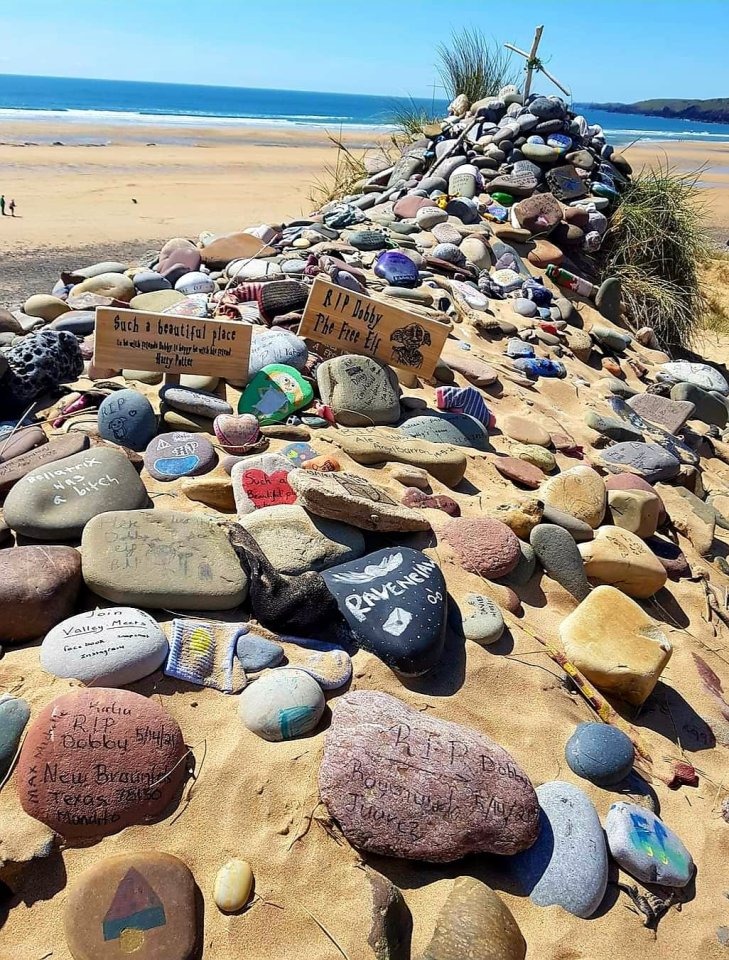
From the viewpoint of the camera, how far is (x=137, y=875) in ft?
4.87

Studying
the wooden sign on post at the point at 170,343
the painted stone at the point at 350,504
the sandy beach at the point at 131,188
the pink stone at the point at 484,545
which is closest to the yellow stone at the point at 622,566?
the pink stone at the point at 484,545

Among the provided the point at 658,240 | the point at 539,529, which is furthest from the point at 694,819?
the point at 658,240

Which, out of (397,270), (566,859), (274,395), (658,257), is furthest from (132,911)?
(658,257)

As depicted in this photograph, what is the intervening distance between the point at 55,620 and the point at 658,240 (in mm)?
7006

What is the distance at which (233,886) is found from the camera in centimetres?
152

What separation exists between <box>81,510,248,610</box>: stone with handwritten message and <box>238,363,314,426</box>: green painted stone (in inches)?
42.7

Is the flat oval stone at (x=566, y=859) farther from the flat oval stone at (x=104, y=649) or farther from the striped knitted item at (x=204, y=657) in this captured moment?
the flat oval stone at (x=104, y=649)

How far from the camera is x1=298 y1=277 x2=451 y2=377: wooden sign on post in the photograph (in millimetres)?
3537

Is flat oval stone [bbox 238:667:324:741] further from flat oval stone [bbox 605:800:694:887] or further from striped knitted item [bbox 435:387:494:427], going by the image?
striped knitted item [bbox 435:387:494:427]

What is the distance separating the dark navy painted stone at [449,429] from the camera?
3377 mm

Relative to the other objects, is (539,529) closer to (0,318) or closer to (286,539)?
(286,539)

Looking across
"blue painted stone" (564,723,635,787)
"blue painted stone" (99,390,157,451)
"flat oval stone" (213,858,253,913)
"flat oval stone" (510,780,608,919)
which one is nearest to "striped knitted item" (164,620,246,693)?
"flat oval stone" (213,858,253,913)

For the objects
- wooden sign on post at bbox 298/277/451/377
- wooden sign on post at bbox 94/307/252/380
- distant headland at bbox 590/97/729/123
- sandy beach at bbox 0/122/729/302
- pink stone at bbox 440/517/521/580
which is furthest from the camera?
distant headland at bbox 590/97/729/123

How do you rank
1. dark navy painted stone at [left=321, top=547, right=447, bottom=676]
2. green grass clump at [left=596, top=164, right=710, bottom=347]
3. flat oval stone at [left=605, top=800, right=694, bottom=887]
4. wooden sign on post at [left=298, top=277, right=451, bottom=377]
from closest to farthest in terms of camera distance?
1. flat oval stone at [left=605, top=800, right=694, bottom=887]
2. dark navy painted stone at [left=321, top=547, right=447, bottom=676]
3. wooden sign on post at [left=298, top=277, right=451, bottom=377]
4. green grass clump at [left=596, top=164, right=710, bottom=347]
